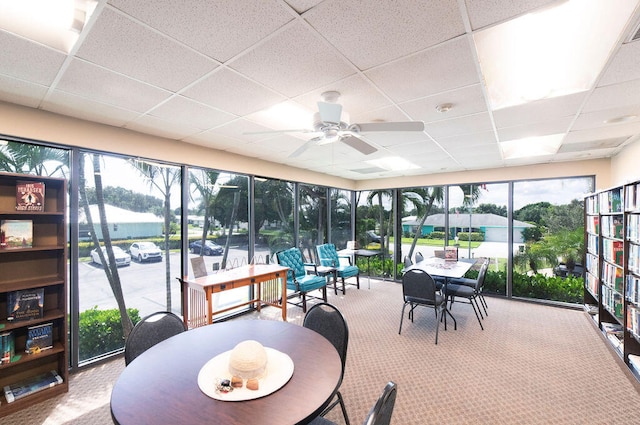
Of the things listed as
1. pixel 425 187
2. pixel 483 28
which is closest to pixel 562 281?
pixel 425 187

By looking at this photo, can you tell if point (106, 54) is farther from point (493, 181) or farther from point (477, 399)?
point (493, 181)

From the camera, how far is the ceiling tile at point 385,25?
133cm

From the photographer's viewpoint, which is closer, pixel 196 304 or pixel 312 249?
pixel 196 304

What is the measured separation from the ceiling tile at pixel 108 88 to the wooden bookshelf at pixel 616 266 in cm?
457

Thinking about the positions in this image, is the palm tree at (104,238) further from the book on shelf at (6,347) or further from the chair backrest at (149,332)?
the chair backrest at (149,332)

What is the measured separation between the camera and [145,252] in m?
3.53

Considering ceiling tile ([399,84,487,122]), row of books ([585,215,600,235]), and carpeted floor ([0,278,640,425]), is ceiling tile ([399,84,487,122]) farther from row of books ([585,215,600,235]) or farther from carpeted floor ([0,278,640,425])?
row of books ([585,215,600,235])

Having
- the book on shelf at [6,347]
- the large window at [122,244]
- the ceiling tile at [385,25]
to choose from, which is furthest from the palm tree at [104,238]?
the ceiling tile at [385,25]

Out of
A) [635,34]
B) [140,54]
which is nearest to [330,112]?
[140,54]

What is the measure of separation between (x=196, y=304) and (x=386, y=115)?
11.0 ft

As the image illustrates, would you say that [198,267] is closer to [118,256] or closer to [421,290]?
[118,256]

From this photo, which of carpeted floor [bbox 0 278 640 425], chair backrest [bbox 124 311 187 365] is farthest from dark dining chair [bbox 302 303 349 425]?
chair backrest [bbox 124 311 187 365]

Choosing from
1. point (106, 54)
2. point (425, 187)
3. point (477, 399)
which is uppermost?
point (106, 54)

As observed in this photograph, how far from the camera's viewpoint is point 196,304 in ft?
12.3
